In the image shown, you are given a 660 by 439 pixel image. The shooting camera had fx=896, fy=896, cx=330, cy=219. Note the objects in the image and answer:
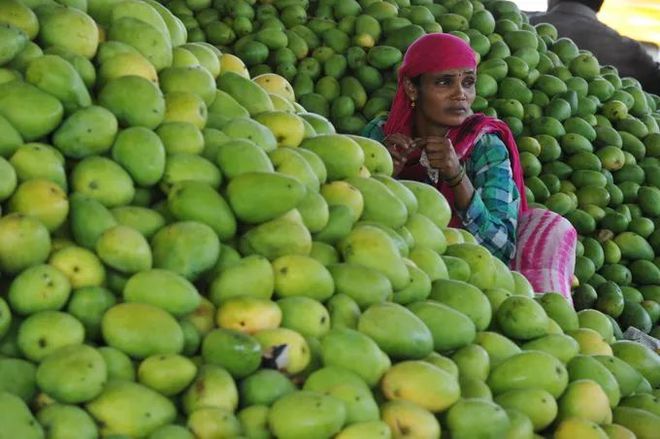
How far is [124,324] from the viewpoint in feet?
4.16

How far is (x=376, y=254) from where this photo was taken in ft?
5.18

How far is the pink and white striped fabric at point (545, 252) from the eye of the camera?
9.89 feet

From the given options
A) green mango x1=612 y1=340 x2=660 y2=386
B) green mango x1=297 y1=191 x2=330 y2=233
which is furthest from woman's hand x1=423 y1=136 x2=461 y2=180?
green mango x1=297 y1=191 x2=330 y2=233

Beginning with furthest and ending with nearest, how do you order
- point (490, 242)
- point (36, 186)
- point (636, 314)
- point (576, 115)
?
1. point (576, 115)
2. point (636, 314)
3. point (490, 242)
4. point (36, 186)

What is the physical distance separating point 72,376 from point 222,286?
12.4 inches

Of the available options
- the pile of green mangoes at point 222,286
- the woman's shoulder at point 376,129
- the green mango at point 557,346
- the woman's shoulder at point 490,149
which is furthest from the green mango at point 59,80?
the woman's shoulder at point 376,129

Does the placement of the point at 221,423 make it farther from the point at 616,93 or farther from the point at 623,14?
the point at 623,14

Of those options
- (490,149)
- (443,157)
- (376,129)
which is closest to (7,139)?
(443,157)

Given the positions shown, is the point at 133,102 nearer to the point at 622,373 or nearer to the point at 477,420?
the point at 477,420

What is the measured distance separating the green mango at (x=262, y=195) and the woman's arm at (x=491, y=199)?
1.57 metres

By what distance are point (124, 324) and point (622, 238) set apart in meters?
2.83

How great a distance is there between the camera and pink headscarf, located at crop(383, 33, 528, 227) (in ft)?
10.5

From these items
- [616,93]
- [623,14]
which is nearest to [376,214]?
[616,93]

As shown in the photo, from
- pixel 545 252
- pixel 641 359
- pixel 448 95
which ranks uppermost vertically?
pixel 641 359
